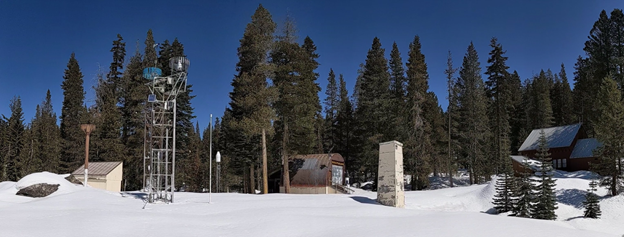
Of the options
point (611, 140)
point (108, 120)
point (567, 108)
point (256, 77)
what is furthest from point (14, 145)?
point (567, 108)

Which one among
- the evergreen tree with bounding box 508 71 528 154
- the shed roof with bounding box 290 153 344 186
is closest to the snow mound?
the shed roof with bounding box 290 153 344 186

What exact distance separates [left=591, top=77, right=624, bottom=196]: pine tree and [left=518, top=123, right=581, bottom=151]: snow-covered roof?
50.1 feet

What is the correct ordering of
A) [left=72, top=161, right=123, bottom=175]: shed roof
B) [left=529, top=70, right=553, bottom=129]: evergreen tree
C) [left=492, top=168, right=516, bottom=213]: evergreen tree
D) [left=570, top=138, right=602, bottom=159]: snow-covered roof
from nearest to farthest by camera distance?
[left=492, top=168, right=516, bottom=213]: evergreen tree
[left=72, top=161, right=123, bottom=175]: shed roof
[left=570, top=138, right=602, bottom=159]: snow-covered roof
[left=529, top=70, right=553, bottom=129]: evergreen tree

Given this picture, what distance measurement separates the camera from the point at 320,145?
54.3 meters

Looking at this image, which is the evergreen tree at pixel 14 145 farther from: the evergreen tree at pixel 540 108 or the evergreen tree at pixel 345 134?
the evergreen tree at pixel 540 108

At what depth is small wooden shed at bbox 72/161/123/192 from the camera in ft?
101

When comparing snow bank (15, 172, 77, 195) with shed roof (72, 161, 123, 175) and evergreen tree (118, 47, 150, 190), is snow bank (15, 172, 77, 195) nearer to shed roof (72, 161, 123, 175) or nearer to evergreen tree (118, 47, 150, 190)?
shed roof (72, 161, 123, 175)

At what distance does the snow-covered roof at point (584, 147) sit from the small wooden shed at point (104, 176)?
43336 millimetres

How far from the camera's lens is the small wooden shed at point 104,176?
30.8 m

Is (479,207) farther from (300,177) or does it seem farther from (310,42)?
(310,42)

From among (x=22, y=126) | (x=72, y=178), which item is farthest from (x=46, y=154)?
(x=72, y=178)

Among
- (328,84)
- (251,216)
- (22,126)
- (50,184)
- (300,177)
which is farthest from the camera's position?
(328,84)

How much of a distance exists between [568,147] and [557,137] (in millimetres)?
2417

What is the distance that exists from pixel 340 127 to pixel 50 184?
121 ft
